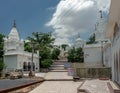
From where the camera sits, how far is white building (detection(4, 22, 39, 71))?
4362cm

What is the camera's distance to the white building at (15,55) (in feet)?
143

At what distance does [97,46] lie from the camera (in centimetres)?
4416

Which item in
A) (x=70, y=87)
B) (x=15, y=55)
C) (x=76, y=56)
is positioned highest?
(x=15, y=55)

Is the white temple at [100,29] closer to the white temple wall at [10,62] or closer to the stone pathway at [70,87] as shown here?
the white temple wall at [10,62]

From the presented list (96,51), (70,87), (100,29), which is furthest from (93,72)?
(100,29)

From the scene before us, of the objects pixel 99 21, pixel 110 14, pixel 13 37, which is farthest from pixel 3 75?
pixel 110 14

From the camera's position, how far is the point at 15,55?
4366 centimetres

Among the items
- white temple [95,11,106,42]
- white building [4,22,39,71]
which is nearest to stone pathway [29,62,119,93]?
white building [4,22,39,71]

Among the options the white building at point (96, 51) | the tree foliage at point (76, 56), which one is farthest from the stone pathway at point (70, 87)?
the tree foliage at point (76, 56)

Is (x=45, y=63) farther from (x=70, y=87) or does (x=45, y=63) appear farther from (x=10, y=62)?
(x=70, y=87)

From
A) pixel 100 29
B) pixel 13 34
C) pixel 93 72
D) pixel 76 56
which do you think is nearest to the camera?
pixel 93 72

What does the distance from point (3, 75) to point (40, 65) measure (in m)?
14.1

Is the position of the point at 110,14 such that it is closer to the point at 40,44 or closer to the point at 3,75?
the point at 3,75

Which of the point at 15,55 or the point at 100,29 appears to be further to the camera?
the point at 100,29
